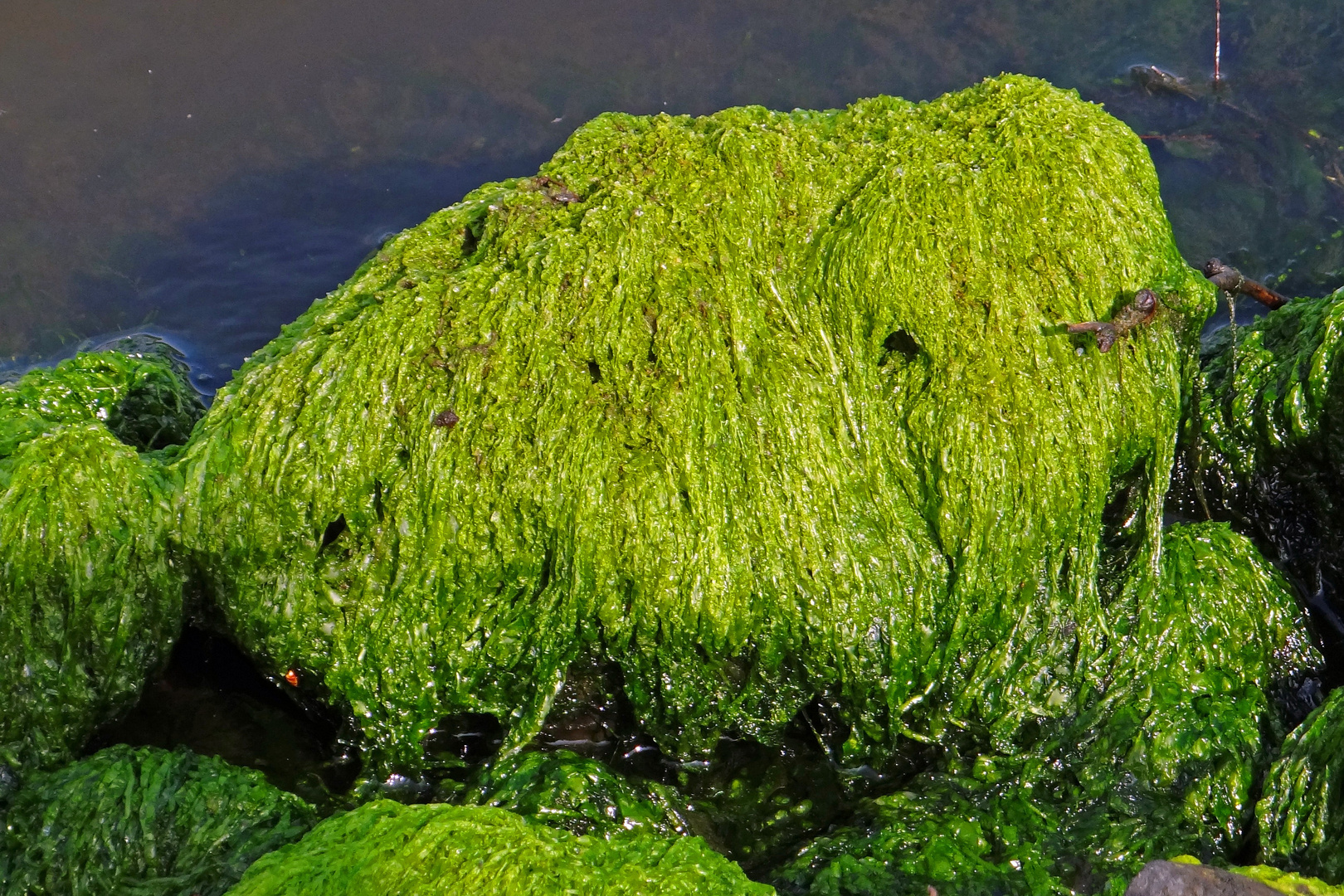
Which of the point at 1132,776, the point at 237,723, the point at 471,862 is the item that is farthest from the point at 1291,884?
the point at 237,723

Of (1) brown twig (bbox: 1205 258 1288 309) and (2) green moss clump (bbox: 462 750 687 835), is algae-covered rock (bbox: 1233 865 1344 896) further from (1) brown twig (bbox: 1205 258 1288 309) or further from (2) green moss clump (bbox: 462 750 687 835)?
(1) brown twig (bbox: 1205 258 1288 309)

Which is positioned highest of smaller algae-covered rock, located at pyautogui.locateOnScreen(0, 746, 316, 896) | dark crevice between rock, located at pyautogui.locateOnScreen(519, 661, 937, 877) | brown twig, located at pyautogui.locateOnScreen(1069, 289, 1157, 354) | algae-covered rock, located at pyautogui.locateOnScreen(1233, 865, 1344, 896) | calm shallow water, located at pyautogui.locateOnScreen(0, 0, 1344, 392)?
calm shallow water, located at pyautogui.locateOnScreen(0, 0, 1344, 392)

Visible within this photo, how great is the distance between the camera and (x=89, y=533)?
283 cm

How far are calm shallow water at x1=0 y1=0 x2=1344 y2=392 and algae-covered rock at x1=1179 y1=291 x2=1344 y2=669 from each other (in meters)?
1.45

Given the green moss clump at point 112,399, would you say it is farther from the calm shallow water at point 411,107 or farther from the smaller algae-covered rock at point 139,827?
the smaller algae-covered rock at point 139,827

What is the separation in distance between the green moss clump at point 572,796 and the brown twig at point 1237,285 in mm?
3064

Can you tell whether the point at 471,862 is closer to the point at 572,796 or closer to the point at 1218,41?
the point at 572,796

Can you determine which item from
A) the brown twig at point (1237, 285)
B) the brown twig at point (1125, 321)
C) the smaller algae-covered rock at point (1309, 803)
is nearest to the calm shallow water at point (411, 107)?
the brown twig at point (1237, 285)

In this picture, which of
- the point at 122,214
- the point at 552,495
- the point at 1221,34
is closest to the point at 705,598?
the point at 552,495

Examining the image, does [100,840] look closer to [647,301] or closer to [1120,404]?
[647,301]

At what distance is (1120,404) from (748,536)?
3.90 feet

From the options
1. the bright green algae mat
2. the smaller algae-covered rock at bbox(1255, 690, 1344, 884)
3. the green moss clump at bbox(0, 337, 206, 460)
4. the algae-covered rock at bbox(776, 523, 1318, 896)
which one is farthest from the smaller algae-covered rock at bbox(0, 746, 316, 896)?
the smaller algae-covered rock at bbox(1255, 690, 1344, 884)

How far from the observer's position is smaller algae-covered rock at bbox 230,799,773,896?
6.93 feet

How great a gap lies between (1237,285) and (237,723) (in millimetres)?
4090
